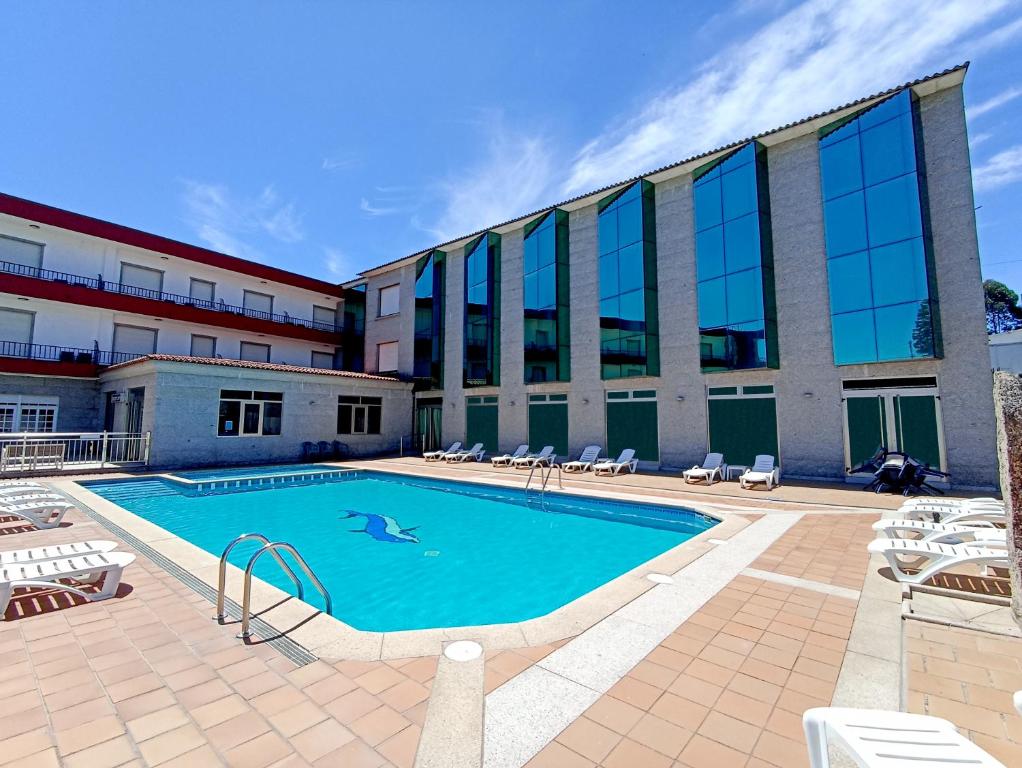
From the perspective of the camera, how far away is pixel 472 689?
9.49 ft

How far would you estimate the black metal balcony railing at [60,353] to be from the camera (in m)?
18.3

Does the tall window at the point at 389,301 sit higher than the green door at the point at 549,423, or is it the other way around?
the tall window at the point at 389,301

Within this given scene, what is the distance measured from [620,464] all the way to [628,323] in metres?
5.14

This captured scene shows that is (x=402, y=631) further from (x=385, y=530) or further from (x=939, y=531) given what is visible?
(x=939, y=531)

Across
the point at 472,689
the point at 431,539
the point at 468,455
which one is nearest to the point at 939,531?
the point at 472,689

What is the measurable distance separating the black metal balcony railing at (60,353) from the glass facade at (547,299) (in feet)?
61.1

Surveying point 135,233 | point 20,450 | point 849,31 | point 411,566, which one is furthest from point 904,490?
point 135,233

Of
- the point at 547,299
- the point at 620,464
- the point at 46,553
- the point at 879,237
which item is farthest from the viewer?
the point at 547,299

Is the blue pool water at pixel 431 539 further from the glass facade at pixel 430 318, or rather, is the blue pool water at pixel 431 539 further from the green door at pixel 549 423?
the glass facade at pixel 430 318

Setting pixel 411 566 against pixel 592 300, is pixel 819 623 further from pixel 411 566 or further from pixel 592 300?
pixel 592 300

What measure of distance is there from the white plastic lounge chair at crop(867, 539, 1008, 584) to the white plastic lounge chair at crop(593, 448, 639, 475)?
10.2 m

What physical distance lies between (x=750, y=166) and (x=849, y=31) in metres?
4.88

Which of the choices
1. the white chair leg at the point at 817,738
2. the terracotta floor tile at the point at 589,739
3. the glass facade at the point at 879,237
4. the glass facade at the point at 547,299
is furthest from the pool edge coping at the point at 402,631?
the glass facade at the point at 547,299

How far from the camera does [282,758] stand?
7.49ft
